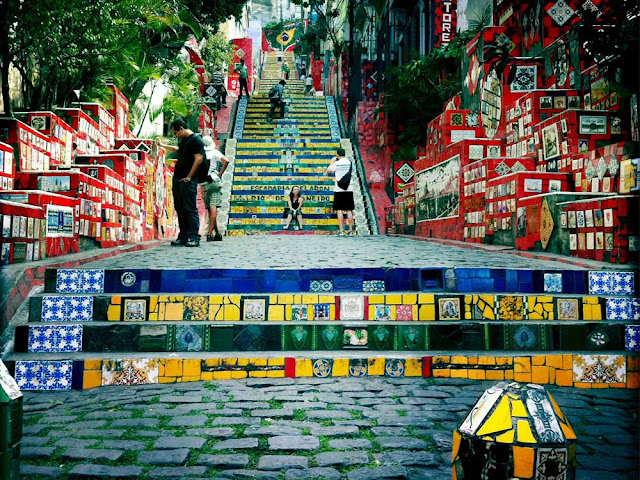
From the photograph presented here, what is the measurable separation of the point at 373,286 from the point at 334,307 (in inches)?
18.4

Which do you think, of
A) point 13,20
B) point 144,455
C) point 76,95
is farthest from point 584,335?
point 76,95

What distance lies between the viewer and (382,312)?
440 cm

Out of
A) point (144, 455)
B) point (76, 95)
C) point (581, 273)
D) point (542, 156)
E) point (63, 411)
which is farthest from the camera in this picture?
point (76, 95)

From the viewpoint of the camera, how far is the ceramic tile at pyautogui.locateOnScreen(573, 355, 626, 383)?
390cm

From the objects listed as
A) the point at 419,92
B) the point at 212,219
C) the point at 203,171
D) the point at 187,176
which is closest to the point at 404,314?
the point at 187,176

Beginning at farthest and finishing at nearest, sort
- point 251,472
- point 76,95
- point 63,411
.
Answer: point 76,95 → point 63,411 → point 251,472

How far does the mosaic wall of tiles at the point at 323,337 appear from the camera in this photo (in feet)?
13.4

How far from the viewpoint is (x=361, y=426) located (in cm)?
294

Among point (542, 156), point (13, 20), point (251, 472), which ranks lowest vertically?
point (251, 472)

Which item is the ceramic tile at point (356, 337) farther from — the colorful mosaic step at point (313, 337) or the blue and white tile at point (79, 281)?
the blue and white tile at point (79, 281)

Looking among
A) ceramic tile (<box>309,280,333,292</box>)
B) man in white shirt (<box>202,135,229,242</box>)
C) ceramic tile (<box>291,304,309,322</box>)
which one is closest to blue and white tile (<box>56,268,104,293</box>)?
ceramic tile (<box>291,304,309,322</box>)

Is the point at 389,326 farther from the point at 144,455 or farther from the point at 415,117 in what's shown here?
the point at 415,117

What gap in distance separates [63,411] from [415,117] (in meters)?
14.5

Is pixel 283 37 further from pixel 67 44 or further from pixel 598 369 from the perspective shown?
pixel 598 369
